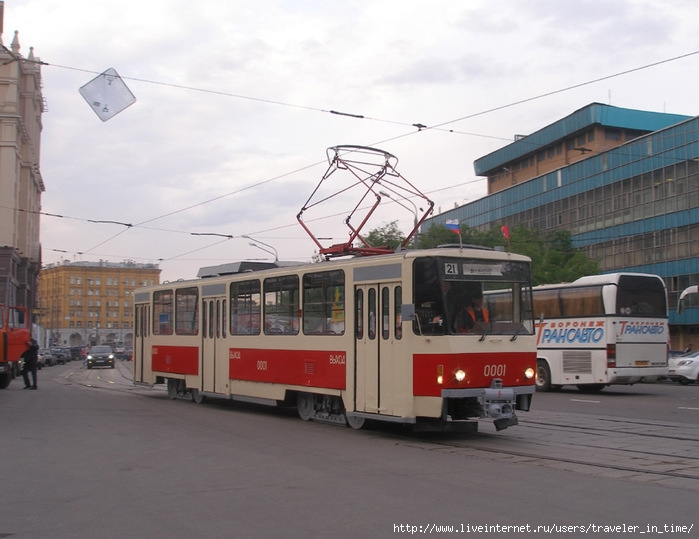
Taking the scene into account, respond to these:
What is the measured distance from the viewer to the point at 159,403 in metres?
19.9

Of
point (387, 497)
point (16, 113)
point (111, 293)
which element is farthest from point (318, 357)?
point (111, 293)

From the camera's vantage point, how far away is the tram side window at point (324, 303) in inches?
544

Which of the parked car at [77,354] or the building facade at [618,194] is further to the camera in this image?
the parked car at [77,354]

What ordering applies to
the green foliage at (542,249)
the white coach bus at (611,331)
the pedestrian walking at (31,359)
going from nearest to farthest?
the white coach bus at (611,331) → the pedestrian walking at (31,359) → the green foliage at (542,249)

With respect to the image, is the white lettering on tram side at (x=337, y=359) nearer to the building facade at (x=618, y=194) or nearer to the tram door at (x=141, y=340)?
the tram door at (x=141, y=340)

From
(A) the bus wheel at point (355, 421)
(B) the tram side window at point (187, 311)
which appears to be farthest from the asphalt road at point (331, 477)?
(B) the tram side window at point (187, 311)

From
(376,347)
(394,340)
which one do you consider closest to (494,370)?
(394,340)

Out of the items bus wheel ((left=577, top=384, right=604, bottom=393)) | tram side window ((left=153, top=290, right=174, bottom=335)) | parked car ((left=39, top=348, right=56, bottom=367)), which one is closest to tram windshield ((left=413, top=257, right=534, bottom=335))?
tram side window ((left=153, top=290, right=174, bottom=335))

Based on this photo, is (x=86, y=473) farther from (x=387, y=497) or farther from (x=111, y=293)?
(x=111, y=293)

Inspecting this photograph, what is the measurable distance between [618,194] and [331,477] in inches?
2047

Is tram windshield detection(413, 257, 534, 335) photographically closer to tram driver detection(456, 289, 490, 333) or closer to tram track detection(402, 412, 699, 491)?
tram driver detection(456, 289, 490, 333)

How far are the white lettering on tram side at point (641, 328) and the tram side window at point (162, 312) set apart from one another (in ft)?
41.2

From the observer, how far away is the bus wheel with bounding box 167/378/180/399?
69.7 ft

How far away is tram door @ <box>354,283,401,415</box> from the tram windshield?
56 centimetres
